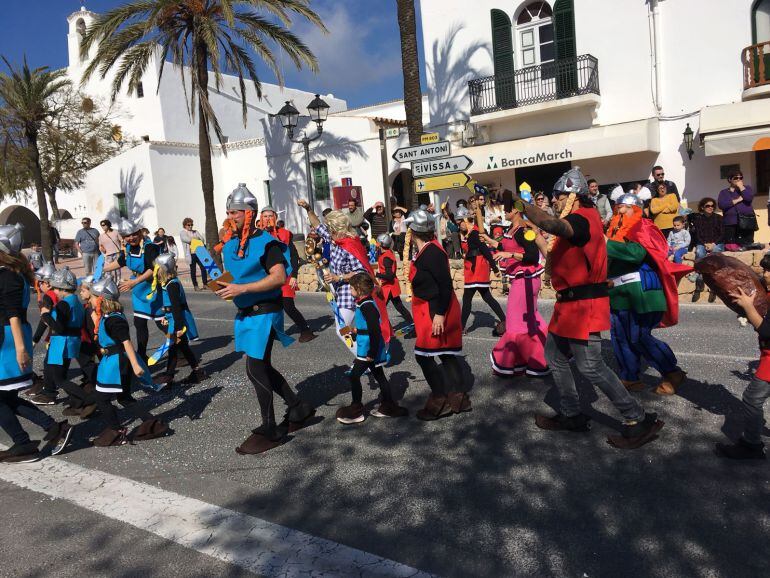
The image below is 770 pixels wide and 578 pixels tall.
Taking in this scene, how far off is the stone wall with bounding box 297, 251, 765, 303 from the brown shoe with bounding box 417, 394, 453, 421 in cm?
414

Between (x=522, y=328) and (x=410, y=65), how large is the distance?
29.8ft

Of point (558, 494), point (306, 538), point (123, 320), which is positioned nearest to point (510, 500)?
point (558, 494)

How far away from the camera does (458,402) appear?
526 cm

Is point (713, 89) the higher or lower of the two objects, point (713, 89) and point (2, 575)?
the higher

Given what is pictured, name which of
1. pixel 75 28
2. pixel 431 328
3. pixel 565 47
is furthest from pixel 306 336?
pixel 75 28

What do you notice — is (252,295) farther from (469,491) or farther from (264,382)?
(469,491)

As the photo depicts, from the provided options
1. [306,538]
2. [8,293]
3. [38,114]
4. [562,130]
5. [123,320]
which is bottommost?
[306,538]

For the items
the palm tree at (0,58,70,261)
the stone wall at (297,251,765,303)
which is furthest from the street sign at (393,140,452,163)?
the palm tree at (0,58,70,261)

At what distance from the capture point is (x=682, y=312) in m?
9.17

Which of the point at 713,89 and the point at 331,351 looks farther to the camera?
the point at 713,89

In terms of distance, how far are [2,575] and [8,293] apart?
2164 millimetres

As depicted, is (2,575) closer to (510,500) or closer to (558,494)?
(510,500)

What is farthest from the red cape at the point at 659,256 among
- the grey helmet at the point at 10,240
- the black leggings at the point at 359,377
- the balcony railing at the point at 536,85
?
the balcony railing at the point at 536,85

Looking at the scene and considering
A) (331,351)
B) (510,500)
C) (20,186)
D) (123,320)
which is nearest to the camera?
(510,500)
